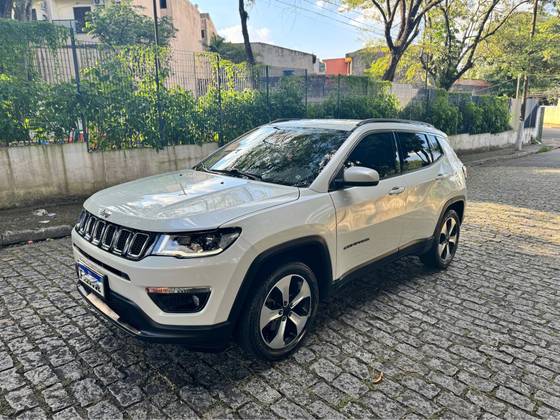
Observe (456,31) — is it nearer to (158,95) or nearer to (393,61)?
(393,61)

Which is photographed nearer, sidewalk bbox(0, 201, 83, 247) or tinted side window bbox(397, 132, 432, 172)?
tinted side window bbox(397, 132, 432, 172)

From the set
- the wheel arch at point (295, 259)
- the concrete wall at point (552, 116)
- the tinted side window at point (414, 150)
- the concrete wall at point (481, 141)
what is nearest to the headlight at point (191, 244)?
the wheel arch at point (295, 259)

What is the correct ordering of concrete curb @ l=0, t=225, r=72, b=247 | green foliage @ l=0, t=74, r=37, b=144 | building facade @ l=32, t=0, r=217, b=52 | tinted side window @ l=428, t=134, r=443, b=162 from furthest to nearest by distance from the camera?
building facade @ l=32, t=0, r=217, b=52, green foliage @ l=0, t=74, r=37, b=144, concrete curb @ l=0, t=225, r=72, b=247, tinted side window @ l=428, t=134, r=443, b=162

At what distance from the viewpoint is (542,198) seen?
9133 mm

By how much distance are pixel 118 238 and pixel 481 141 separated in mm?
18936

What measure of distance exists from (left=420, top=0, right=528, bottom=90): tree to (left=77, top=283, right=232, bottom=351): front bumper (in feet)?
69.9

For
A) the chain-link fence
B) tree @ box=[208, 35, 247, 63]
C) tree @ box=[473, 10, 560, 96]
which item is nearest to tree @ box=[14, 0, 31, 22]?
the chain-link fence

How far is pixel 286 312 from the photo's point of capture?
2.94m

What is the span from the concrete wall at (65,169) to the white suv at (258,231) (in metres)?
4.71

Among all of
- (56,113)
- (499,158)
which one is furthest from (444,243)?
(499,158)

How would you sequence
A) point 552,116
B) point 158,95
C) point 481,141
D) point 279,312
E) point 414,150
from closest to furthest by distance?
1. point 279,312
2. point 414,150
3. point 158,95
4. point 481,141
5. point 552,116

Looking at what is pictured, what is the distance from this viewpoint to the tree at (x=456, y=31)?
19672 mm

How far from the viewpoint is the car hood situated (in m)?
2.50

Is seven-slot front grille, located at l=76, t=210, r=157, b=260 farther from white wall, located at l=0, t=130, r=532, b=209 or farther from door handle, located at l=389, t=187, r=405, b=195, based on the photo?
white wall, located at l=0, t=130, r=532, b=209
